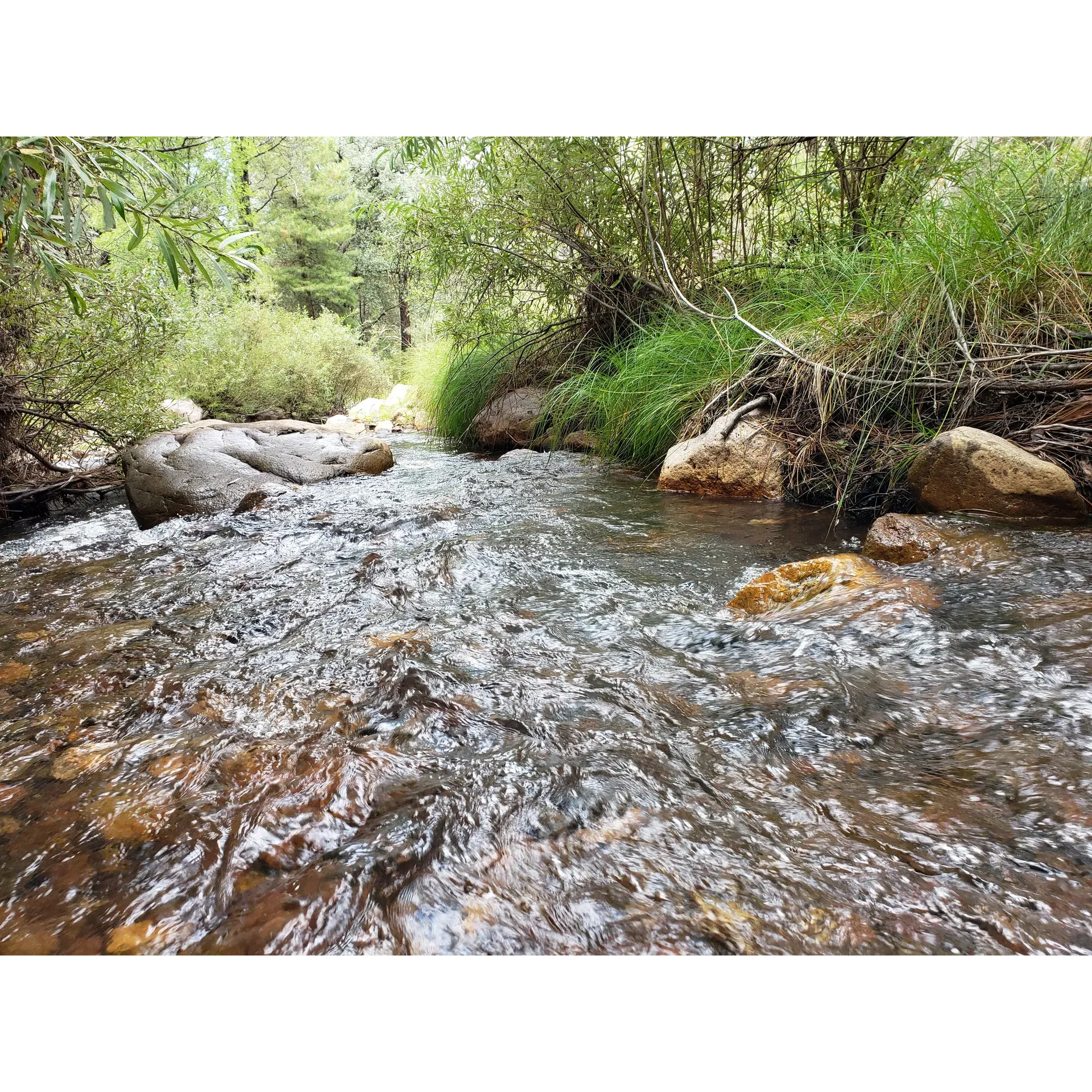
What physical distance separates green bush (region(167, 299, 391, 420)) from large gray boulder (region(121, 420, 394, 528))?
7.48 ft

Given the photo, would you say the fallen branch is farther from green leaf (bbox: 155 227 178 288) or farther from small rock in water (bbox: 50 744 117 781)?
small rock in water (bbox: 50 744 117 781)

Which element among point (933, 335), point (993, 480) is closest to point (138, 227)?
point (993, 480)

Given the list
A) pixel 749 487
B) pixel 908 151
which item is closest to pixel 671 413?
pixel 749 487

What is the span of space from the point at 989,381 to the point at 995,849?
2427 mm

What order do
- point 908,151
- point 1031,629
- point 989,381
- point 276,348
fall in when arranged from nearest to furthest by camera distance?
point 1031,629, point 989,381, point 908,151, point 276,348

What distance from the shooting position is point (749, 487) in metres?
3.49

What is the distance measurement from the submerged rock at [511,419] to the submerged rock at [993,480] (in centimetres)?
400

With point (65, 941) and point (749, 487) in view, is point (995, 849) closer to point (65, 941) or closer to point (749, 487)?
point (65, 941)

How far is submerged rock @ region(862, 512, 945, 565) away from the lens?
218 centimetres

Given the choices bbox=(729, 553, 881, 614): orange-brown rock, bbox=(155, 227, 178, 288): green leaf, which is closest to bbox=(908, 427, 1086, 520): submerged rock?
bbox=(729, 553, 881, 614): orange-brown rock

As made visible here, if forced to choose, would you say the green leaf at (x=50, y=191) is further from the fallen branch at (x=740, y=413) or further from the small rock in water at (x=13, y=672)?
the fallen branch at (x=740, y=413)

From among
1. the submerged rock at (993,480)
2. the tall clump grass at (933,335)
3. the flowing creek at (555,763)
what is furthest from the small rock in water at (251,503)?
the submerged rock at (993,480)

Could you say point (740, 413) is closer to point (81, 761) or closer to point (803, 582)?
point (803, 582)

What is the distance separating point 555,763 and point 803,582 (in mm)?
1170
